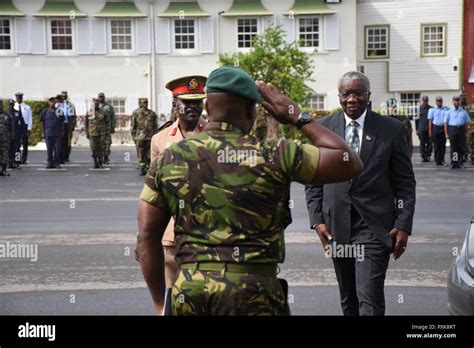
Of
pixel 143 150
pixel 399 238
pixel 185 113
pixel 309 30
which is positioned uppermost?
pixel 309 30

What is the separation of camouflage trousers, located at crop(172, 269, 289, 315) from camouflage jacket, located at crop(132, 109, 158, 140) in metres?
21.8

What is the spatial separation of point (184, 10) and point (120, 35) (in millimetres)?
3438

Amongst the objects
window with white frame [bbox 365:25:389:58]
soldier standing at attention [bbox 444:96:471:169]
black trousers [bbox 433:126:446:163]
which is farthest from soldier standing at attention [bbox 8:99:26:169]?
window with white frame [bbox 365:25:389:58]

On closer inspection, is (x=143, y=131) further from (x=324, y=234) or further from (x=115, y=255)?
(x=324, y=234)

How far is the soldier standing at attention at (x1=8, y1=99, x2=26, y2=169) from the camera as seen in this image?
27672mm

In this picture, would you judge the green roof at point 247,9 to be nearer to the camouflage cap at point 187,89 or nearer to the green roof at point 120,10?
the green roof at point 120,10

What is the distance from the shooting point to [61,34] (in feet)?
153

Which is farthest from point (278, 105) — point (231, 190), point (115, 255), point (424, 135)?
point (424, 135)

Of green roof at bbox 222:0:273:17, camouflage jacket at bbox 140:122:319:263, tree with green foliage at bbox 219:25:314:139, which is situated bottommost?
camouflage jacket at bbox 140:122:319:263

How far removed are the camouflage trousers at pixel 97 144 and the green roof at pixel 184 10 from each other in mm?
19646

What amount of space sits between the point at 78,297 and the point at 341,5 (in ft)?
127

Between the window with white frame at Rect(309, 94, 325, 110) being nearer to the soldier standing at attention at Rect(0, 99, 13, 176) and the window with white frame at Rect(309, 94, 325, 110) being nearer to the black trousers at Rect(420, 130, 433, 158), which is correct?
the black trousers at Rect(420, 130, 433, 158)

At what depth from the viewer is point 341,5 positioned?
46.4 metres
